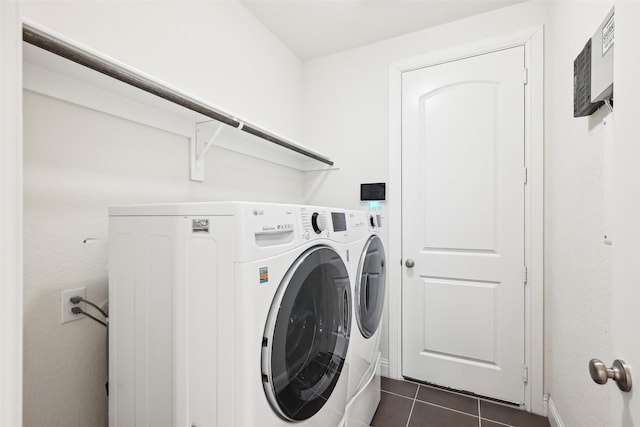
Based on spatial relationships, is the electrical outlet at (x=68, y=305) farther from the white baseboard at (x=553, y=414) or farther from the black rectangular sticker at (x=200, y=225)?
the white baseboard at (x=553, y=414)

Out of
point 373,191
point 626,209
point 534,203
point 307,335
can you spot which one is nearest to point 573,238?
point 534,203

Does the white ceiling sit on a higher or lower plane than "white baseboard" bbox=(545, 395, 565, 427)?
higher

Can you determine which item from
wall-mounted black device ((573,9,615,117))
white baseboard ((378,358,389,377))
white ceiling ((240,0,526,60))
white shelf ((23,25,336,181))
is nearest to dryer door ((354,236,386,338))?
white baseboard ((378,358,389,377))

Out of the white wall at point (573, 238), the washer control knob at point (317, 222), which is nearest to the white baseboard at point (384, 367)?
the white wall at point (573, 238)

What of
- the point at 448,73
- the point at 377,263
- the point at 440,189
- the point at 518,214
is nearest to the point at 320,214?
the point at 377,263

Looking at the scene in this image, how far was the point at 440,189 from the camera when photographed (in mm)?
2084

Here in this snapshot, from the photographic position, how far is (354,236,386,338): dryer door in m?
1.39

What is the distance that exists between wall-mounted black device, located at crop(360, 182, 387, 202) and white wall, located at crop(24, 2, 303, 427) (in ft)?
3.71

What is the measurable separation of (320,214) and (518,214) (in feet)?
4.92

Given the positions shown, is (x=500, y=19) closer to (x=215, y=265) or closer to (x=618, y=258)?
(x=618, y=258)

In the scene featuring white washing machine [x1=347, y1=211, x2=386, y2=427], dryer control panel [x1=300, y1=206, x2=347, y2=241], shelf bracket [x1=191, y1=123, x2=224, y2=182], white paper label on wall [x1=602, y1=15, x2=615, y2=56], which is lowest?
white washing machine [x1=347, y1=211, x2=386, y2=427]
